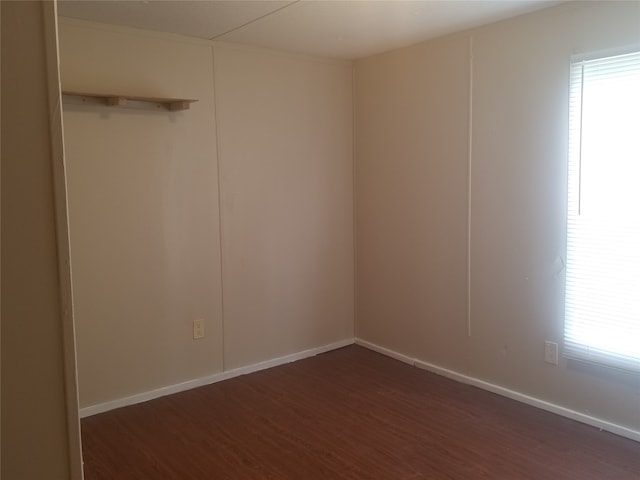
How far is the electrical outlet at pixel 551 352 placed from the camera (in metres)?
3.33

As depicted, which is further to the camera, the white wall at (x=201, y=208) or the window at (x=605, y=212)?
the white wall at (x=201, y=208)

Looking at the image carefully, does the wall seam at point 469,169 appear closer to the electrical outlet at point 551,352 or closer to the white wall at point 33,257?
the electrical outlet at point 551,352

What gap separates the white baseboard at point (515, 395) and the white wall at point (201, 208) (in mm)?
572

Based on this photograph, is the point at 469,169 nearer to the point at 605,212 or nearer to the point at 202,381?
the point at 605,212

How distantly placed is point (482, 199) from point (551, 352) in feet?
3.39

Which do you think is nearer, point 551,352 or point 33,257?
point 33,257

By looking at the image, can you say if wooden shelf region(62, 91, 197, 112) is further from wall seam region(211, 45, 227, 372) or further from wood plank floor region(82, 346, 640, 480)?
wood plank floor region(82, 346, 640, 480)

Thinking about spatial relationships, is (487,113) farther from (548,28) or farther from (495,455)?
(495,455)

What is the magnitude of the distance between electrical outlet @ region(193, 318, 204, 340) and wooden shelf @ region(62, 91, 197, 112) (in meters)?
1.42

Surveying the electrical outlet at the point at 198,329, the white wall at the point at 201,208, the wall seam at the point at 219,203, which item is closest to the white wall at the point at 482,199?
the white wall at the point at 201,208

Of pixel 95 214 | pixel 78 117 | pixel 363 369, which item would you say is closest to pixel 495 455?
pixel 363 369

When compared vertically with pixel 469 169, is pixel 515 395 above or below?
below

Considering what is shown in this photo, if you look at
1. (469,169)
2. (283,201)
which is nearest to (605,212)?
(469,169)

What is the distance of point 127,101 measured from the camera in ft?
11.2
